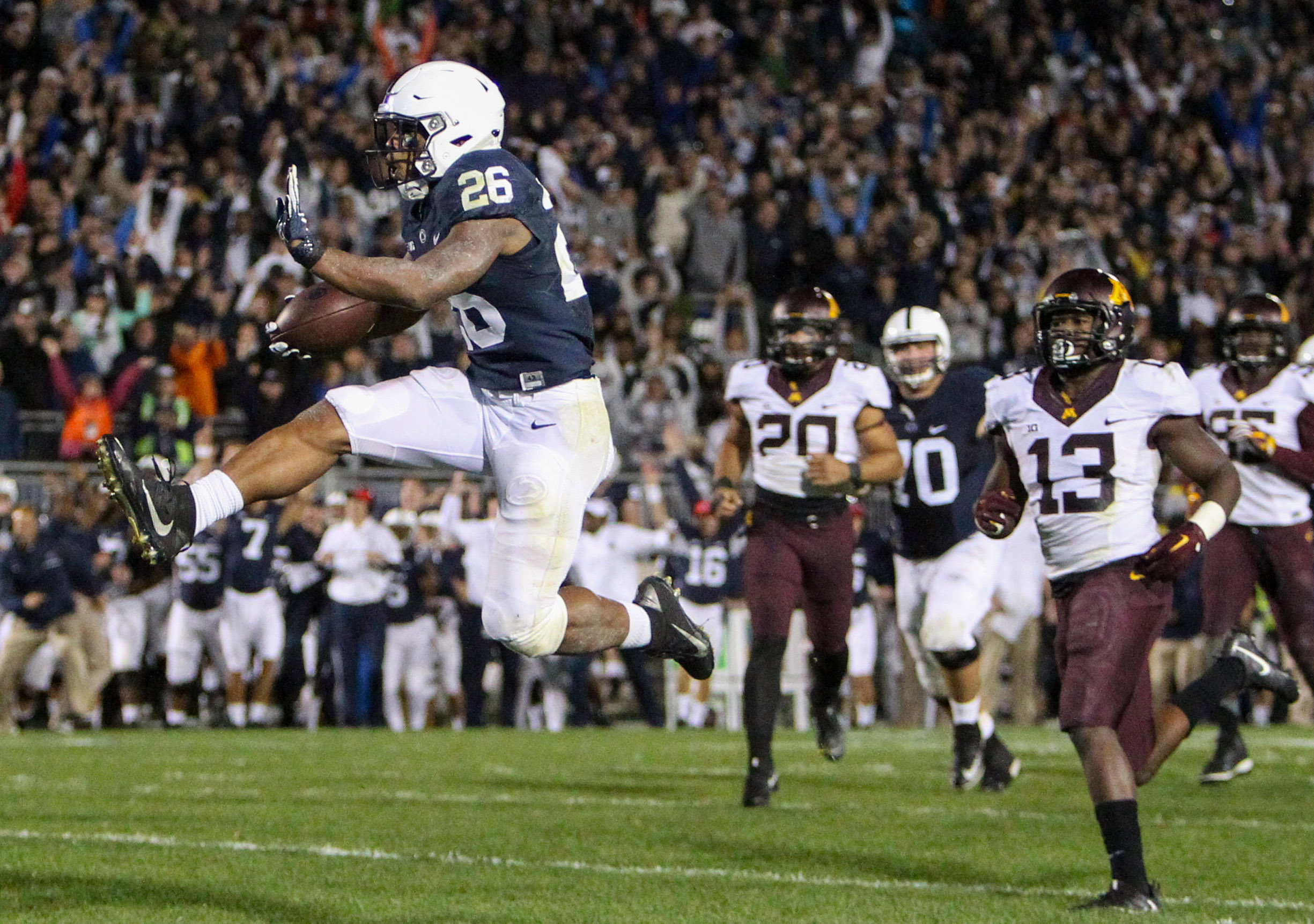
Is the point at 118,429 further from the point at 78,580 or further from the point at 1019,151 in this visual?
the point at 1019,151

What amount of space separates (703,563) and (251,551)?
3273 millimetres

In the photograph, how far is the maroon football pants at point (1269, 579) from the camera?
7906 millimetres

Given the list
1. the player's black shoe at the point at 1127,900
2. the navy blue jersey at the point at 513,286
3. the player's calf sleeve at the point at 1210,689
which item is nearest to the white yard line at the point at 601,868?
the player's black shoe at the point at 1127,900

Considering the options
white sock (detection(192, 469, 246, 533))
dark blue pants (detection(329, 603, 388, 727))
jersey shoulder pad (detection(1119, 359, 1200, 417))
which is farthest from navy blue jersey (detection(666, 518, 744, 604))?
white sock (detection(192, 469, 246, 533))

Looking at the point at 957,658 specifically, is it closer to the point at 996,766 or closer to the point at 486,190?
the point at 996,766

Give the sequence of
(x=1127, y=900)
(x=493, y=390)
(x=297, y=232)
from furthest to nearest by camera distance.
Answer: (x=493, y=390)
(x=1127, y=900)
(x=297, y=232)

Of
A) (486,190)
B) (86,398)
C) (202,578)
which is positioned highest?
(86,398)

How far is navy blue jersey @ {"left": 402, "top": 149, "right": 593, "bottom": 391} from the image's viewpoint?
4809 mm

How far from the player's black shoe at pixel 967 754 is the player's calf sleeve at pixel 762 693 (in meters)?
0.93

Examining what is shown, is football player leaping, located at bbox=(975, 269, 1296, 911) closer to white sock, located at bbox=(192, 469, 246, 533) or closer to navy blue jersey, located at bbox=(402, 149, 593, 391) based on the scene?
navy blue jersey, located at bbox=(402, 149, 593, 391)

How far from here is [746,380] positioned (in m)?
7.77

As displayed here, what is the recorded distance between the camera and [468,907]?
190 inches

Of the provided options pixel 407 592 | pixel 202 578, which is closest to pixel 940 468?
pixel 407 592

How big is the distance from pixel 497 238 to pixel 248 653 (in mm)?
9716
